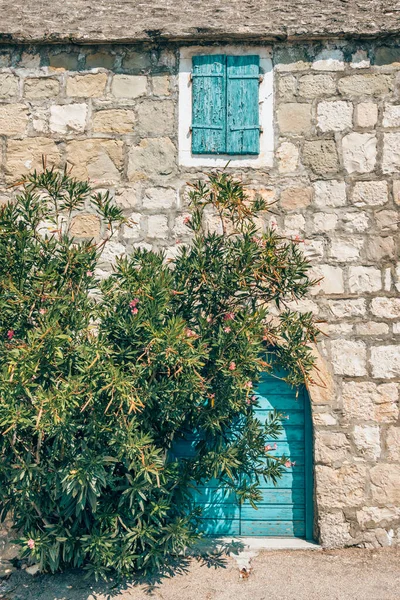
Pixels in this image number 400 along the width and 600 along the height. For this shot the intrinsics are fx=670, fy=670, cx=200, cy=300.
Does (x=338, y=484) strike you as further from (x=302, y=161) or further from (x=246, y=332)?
(x=302, y=161)

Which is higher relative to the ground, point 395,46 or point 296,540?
point 395,46

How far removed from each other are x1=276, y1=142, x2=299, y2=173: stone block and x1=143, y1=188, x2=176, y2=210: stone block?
85 cm

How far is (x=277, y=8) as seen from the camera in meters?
5.06

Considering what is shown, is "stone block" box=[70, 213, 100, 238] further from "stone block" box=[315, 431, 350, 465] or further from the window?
"stone block" box=[315, 431, 350, 465]

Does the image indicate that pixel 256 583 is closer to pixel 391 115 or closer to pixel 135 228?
pixel 135 228

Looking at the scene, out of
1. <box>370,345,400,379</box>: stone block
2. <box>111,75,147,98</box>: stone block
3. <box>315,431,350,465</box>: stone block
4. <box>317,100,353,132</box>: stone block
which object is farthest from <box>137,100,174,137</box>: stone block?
<box>315,431,350,465</box>: stone block

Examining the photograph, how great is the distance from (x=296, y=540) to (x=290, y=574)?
1.80ft

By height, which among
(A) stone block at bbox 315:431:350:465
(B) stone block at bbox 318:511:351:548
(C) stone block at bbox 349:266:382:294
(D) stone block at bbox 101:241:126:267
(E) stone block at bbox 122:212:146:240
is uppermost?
(E) stone block at bbox 122:212:146:240

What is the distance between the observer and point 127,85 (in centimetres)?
518

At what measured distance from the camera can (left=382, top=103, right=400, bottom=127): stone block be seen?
5090 mm

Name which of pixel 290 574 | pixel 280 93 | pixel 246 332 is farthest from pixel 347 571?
pixel 280 93

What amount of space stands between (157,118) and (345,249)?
1756mm

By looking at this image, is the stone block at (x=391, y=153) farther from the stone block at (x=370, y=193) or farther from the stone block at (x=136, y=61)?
the stone block at (x=136, y=61)

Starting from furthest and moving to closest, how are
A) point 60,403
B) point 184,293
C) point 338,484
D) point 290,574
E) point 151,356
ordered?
point 338,484 < point 290,574 < point 184,293 < point 151,356 < point 60,403
